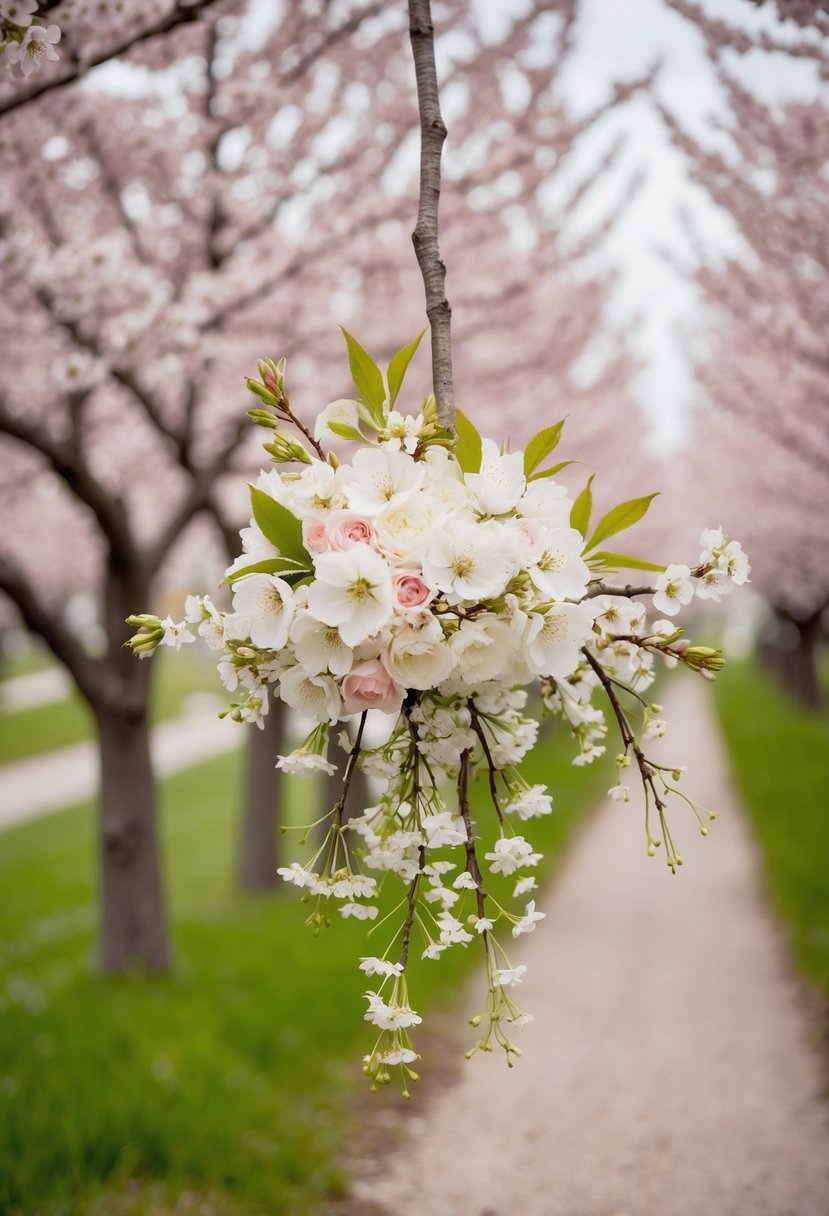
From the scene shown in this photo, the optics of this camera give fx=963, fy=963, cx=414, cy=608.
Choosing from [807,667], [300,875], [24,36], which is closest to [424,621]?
[300,875]

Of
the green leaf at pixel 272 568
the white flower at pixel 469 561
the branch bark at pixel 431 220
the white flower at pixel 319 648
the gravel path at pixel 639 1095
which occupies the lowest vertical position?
the gravel path at pixel 639 1095

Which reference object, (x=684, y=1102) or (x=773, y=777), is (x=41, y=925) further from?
(x=773, y=777)

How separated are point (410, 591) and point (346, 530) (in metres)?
0.13

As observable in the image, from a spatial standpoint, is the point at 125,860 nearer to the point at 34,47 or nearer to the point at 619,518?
the point at 34,47

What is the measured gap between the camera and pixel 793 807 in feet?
31.8

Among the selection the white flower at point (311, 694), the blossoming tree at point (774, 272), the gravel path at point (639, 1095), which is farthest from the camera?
the blossoming tree at point (774, 272)

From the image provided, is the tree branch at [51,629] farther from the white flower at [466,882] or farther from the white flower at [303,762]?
the white flower at [466,882]

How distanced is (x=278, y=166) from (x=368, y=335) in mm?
2153

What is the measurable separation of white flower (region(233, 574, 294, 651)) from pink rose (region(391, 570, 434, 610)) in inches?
6.1

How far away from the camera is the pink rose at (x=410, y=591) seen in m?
1.31

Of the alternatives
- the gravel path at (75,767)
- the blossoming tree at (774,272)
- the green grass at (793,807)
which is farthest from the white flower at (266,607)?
the gravel path at (75,767)

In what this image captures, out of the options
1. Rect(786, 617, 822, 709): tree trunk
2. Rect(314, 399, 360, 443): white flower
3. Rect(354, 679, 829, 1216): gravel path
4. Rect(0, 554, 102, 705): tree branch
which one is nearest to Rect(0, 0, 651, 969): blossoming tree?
Rect(0, 554, 102, 705): tree branch

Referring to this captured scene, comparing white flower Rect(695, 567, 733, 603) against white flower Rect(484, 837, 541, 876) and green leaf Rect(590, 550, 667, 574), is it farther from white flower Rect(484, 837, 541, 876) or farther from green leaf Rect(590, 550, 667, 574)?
white flower Rect(484, 837, 541, 876)

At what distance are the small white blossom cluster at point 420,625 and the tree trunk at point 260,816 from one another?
6.79 m
